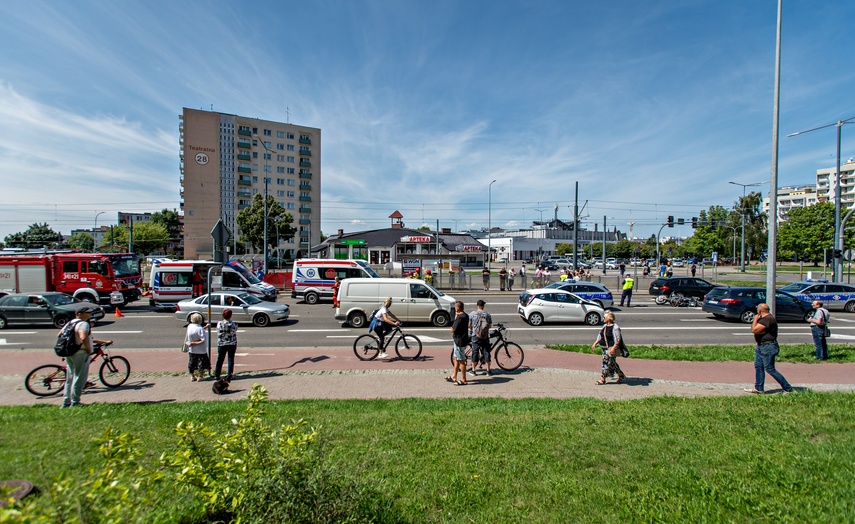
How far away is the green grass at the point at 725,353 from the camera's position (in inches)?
443

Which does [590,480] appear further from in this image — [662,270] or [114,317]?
[662,270]

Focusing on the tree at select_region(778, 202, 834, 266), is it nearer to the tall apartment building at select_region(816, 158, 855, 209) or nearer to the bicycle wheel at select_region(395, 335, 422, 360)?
the tall apartment building at select_region(816, 158, 855, 209)

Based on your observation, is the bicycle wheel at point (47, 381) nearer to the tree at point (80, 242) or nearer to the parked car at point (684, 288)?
the parked car at point (684, 288)

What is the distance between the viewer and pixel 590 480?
14.8 ft

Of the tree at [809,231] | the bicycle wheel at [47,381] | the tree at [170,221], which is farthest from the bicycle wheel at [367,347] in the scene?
the tree at [170,221]

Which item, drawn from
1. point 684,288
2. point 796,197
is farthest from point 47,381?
point 796,197

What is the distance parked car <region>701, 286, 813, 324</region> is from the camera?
742 inches

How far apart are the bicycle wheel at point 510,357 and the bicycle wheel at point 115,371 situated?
27.1ft

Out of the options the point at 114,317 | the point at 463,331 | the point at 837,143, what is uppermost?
the point at 837,143

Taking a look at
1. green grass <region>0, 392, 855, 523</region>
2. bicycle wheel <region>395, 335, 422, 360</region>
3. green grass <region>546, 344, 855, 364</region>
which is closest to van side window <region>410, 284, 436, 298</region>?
bicycle wheel <region>395, 335, 422, 360</region>

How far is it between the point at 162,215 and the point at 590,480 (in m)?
136

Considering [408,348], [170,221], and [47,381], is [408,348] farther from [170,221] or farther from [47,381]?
[170,221]

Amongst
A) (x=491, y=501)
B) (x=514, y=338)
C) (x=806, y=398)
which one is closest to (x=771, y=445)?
(x=806, y=398)

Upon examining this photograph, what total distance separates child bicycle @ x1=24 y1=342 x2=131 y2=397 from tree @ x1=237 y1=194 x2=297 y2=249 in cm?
4956
